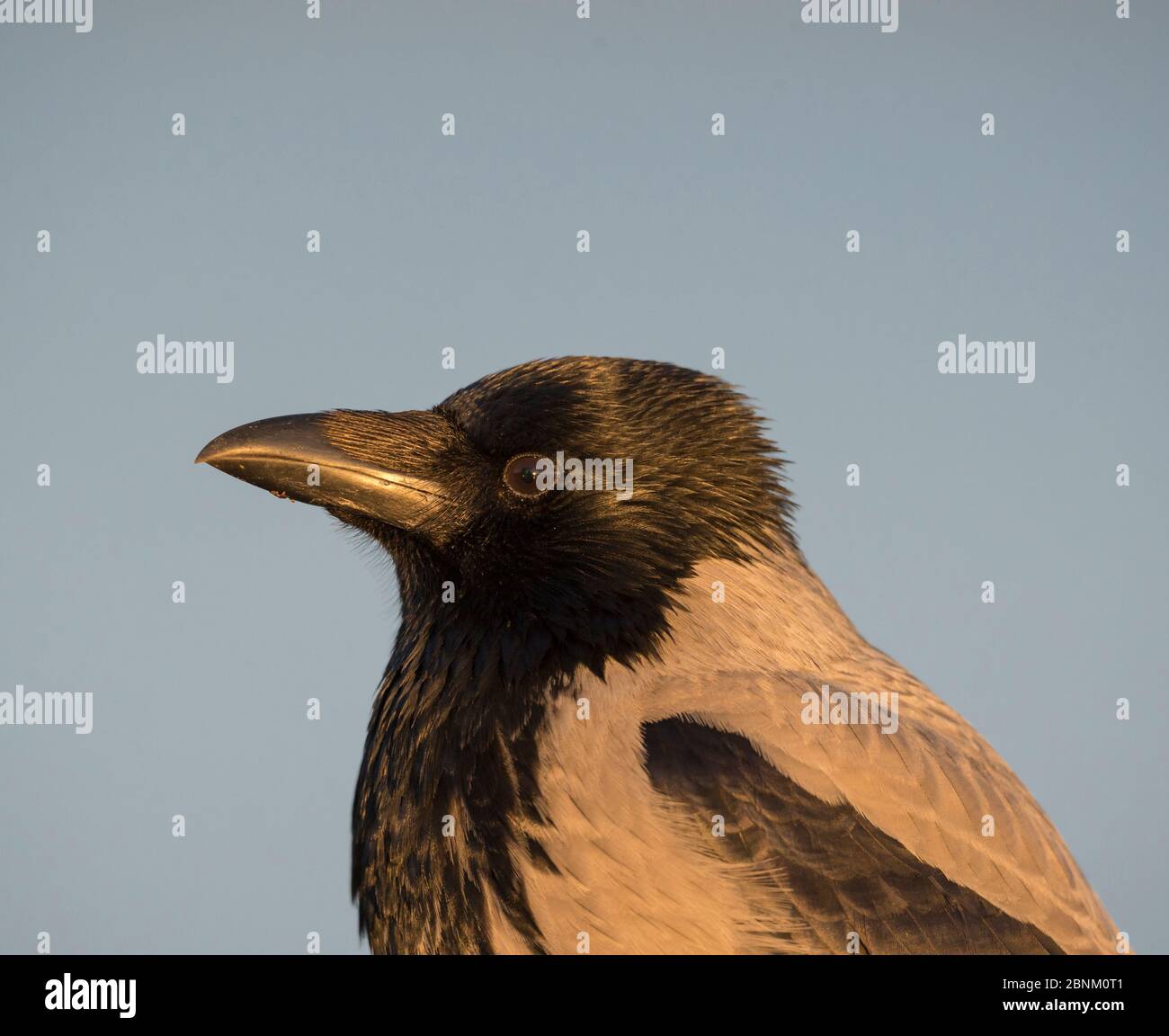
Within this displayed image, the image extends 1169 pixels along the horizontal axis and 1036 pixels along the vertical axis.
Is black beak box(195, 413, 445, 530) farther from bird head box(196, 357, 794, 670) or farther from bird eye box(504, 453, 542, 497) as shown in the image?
bird eye box(504, 453, 542, 497)

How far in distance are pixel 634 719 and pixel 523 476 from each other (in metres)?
0.81

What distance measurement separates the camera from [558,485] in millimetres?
3881

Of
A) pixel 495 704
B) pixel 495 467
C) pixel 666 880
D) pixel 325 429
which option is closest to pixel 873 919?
pixel 666 880

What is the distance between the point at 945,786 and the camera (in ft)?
11.7

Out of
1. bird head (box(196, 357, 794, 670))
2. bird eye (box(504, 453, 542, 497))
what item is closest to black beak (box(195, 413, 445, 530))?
bird head (box(196, 357, 794, 670))

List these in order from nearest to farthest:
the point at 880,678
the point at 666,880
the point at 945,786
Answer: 1. the point at 666,880
2. the point at 945,786
3. the point at 880,678

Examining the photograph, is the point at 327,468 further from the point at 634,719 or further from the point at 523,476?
the point at 634,719

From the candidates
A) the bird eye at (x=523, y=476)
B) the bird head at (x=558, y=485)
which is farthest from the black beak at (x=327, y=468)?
the bird eye at (x=523, y=476)

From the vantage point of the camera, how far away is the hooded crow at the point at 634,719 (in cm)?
337

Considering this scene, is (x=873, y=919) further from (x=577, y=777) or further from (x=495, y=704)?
(x=495, y=704)

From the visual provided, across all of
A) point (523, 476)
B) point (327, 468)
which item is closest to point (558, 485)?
point (523, 476)

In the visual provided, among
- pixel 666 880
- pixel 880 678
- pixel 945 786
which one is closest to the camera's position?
pixel 666 880

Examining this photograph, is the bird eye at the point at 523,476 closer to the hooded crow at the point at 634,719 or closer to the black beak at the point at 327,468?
the hooded crow at the point at 634,719

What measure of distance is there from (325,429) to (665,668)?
1194 mm
